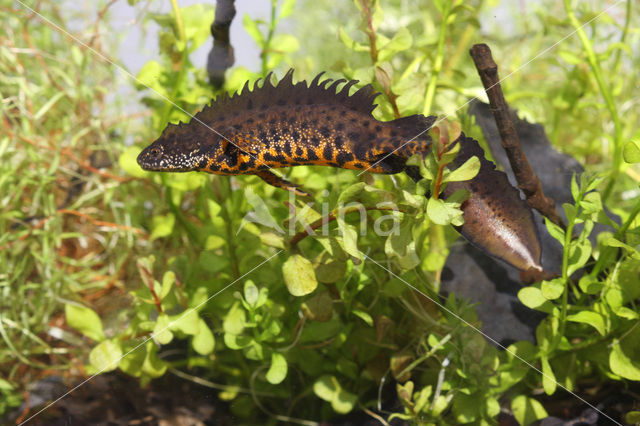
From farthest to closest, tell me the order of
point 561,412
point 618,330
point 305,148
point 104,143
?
point 104,143 < point 561,412 < point 618,330 < point 305,148

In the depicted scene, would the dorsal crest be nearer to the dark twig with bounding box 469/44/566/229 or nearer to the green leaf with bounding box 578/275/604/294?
the dark twig with bounding box 469/44/566/229

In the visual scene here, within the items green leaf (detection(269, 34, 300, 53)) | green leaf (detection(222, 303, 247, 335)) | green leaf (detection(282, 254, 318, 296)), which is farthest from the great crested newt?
green leaf (detection(269, 34, 300, 53))

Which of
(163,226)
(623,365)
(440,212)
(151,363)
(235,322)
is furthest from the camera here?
(163,226)

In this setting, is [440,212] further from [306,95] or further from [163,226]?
[163,226]

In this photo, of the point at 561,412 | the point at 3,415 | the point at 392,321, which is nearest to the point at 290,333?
the point at 392,321

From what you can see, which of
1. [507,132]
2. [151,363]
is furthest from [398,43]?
[151,363]

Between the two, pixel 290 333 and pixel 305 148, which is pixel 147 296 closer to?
pixel 290 333
